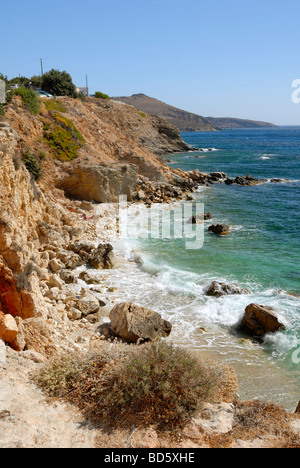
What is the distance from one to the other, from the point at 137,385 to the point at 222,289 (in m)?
8.23

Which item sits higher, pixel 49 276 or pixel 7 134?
pixel 7 134

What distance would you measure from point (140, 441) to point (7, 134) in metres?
13.1

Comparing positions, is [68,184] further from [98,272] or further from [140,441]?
[140,441]

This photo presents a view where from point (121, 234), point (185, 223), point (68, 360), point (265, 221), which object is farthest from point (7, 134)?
point (265, 221)

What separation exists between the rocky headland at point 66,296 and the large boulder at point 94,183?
7cm

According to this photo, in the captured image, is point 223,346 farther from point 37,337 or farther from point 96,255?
point 96,255

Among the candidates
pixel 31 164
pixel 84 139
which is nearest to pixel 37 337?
pixel 31 164

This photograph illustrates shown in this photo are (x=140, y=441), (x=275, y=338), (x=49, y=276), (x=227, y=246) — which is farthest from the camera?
(x=227, y=246)

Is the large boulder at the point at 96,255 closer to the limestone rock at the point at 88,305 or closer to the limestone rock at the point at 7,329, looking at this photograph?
the limestone rock at the point at 88,305

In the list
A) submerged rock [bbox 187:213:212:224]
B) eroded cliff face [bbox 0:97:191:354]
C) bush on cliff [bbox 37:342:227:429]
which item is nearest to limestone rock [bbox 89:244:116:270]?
eroded cliff face [bbox 0:97:191:354]

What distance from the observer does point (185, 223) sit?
22.9m

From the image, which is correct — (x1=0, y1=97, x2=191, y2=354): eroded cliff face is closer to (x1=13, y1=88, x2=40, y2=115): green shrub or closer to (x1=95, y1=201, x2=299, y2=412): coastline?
(x1=13, y1=88, x2=40, y2=115): green shrub

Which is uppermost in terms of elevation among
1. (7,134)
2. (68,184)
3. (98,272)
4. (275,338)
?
(7,134)

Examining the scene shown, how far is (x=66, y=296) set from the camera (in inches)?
445
